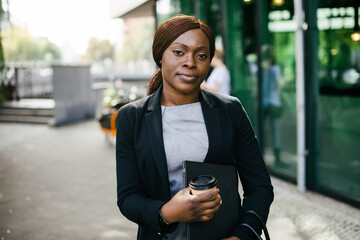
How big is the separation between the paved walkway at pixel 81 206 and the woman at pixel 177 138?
8.46 ft

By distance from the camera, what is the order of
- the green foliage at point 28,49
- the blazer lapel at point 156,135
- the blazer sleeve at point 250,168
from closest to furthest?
the blazer lapel at point 156,135 → the blazer sleeve at point 250,168 → the green foliage at point 28,49

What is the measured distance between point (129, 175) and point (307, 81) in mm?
4308

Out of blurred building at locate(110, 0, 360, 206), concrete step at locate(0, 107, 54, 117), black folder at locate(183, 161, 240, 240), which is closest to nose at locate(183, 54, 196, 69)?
black folder at locate(183, 161, 240, 240)

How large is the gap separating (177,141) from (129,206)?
1.06 ft

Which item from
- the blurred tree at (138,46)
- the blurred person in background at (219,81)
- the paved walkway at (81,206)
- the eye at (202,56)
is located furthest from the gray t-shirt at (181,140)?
the blurred tree at (138,46)

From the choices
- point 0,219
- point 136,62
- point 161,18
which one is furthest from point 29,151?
point 136,62

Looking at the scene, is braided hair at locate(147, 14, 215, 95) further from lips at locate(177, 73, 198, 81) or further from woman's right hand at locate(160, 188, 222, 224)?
woman's right hand at locate(160, 188, 222, 224)

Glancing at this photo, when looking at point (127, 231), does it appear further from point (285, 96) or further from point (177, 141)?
point (285, 96)

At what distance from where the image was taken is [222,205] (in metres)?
1.47

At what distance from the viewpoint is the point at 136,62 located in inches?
2849

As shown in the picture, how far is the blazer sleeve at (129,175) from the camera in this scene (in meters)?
1.49

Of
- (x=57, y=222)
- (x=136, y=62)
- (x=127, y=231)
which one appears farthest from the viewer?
(x=136, y=62)

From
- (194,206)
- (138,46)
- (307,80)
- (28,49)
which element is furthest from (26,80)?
(138,46)

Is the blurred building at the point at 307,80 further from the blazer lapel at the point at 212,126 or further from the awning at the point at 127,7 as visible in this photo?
the blazer lapel at the point at 212,126
